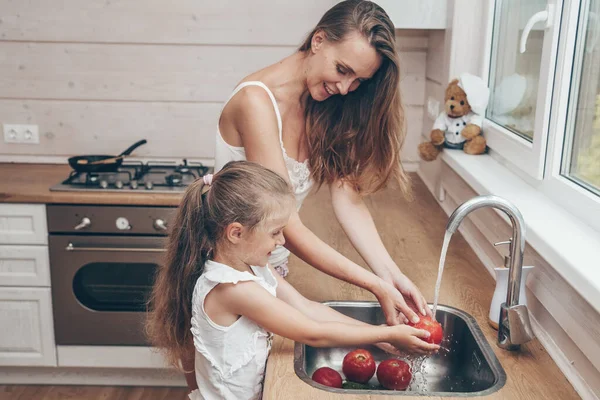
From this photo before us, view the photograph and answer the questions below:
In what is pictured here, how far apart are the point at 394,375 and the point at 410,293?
19 cm

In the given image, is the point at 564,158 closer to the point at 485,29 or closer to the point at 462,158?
the point at 462,158

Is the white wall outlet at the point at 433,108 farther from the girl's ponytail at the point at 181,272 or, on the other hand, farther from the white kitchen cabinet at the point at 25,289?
the white kitchen cabinet at the point at 25,289

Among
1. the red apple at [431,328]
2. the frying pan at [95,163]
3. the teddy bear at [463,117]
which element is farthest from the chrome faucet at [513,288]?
the frying pan at [95,163]

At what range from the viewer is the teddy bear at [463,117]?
2088 mm

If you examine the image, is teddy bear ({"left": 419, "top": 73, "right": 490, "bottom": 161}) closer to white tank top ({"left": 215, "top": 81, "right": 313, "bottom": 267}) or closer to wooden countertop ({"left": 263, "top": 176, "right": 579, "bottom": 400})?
wooden countertop ({"left": 263, "top": 176, "right": 579, "bottom": 400})

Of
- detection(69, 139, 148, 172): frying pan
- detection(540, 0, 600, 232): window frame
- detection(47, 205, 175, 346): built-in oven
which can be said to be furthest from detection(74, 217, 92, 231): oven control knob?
detection(540, 0, 600, 232): window frame

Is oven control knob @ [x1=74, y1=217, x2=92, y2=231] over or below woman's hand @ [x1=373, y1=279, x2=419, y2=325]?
below

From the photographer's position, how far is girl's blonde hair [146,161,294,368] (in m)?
1.22

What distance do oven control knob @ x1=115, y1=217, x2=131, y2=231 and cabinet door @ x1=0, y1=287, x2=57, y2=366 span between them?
0.39 meters

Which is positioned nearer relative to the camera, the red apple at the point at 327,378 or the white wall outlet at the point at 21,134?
the red apple at the point at 327,378

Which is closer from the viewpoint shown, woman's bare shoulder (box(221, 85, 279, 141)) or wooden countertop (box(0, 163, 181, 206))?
woman's bare shoulder (box(221, 85, 279, 141))

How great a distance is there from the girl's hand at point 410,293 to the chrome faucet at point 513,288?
18 centimetres

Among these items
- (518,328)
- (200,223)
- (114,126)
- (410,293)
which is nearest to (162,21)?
(114,126)

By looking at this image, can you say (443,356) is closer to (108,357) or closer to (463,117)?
(463,117)
